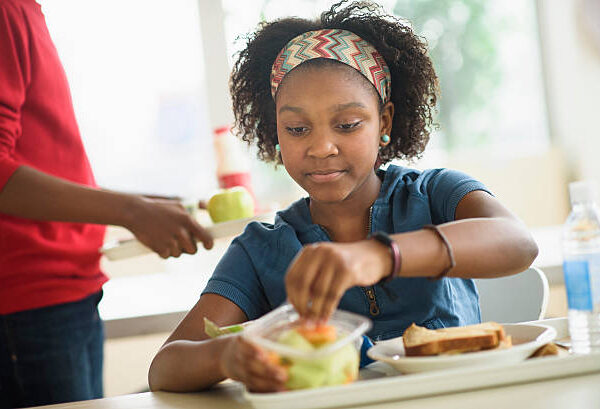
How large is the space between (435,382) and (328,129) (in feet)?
1.80

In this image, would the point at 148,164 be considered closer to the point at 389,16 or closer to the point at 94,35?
the point at 94,35

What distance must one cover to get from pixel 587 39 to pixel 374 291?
299cm

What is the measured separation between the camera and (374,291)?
125 centimetres

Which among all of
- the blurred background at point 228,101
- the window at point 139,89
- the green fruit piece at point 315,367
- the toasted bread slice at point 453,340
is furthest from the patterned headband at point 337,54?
the window at point 139,89

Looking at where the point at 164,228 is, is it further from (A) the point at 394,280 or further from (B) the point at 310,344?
(B) the point at 310,344

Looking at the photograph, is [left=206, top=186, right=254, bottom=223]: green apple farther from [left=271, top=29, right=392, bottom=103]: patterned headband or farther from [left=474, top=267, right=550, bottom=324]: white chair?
[left=474, top=267, right=550, bottom=324]: white chair

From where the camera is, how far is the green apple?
1745 mm

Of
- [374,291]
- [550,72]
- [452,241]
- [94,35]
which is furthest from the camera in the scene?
[550,72]

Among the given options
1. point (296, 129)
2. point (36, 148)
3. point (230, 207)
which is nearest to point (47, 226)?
point (36, 148)

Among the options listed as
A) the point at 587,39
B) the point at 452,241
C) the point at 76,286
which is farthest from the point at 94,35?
the point at 452,241

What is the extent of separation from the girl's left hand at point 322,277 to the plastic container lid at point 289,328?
0.02m

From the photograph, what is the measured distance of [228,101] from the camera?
3.74 meters

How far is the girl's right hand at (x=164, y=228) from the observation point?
140cm

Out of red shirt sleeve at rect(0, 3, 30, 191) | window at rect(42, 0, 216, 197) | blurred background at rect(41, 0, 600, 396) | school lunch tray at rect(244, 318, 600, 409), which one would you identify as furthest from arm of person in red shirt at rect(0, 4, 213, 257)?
window at rect(42, 0, 216, 197)
